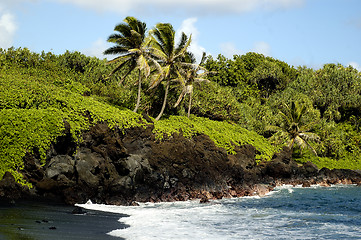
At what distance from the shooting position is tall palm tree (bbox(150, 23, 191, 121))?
37406mm

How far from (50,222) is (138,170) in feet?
34.0

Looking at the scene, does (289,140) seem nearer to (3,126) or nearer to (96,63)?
(96,63)

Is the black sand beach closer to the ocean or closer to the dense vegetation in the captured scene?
the ocean

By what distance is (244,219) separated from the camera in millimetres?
19969

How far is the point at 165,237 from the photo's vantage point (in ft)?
48.1

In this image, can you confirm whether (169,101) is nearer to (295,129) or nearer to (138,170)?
(138,170)

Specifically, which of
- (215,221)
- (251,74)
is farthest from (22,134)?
(251,74)

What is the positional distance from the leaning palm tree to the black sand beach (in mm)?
36197

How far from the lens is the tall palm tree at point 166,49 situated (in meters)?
37.4

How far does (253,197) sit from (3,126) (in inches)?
769

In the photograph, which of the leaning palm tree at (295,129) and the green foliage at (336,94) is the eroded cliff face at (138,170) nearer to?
the leaning palm tree at (295,129)

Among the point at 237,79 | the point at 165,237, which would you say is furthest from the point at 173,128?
the point at 237,79

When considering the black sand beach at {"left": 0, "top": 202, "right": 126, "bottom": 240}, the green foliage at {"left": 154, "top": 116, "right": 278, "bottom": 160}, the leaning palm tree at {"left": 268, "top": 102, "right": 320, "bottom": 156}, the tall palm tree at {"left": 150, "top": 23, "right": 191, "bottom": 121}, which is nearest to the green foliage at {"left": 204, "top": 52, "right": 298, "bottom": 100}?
the leaning palm tree at {"left": 268, "top": 102, "right": 320, "bottom": 156}

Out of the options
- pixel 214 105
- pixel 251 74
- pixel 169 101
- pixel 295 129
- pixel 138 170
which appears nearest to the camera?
pixel 138 170
